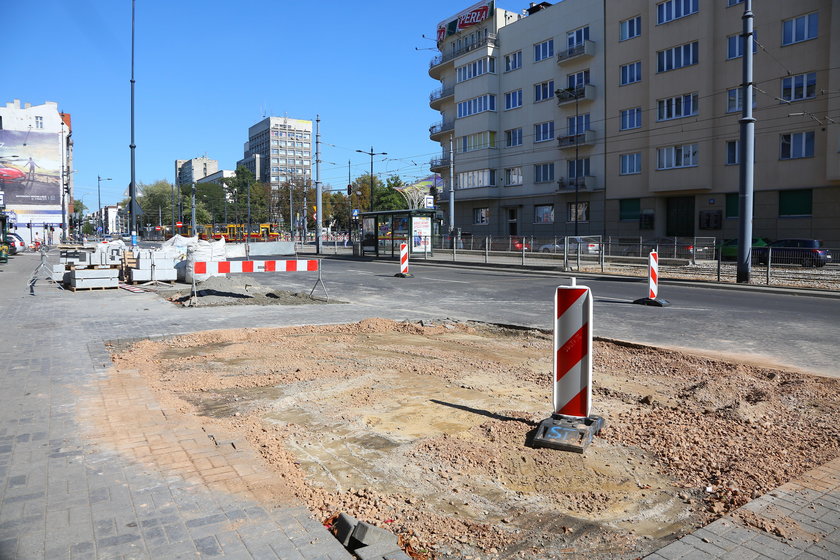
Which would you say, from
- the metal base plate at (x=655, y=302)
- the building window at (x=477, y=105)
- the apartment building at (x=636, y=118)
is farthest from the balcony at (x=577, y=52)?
the metal base plate at (x=655, y=302)

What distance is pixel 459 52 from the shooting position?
58719 mm

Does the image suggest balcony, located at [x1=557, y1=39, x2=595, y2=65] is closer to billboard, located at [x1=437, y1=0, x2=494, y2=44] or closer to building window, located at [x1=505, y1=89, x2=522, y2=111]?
building window, located at [x1=505, y1=89, x2=522, y2=111]

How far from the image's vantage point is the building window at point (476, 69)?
54281 millimetres

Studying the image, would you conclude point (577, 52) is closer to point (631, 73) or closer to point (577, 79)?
point (577, 79)

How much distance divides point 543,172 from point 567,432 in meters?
48.3

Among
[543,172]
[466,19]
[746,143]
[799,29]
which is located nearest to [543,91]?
[543,172]

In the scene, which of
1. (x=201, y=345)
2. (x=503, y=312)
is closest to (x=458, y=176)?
(x=503, y=312)

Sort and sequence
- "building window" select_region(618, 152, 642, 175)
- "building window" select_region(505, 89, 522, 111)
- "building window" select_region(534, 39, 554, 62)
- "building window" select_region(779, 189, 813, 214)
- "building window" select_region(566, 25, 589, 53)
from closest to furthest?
"building window" select_region(779, 189, 813, 214), "building window" select_region(618, 152, 642, 175), "building window" select_region(566, 25, 589, 53), "building window" select_region(534, 39, 554, 62), "building window" select_region(505, 89, 522, 111)

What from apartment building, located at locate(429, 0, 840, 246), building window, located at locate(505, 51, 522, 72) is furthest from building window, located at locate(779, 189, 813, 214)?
building window, located at locate(505, 51, 522, 72)

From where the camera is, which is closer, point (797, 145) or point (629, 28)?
point (797, 145)

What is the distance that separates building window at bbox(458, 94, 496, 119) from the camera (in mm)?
54703

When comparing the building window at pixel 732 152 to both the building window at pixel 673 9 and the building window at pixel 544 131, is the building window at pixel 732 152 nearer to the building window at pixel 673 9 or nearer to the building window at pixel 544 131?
the building window at pixel 673 9

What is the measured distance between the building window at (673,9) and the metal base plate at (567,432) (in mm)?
41032

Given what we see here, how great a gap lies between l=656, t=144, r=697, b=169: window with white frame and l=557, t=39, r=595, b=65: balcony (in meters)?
9.74
